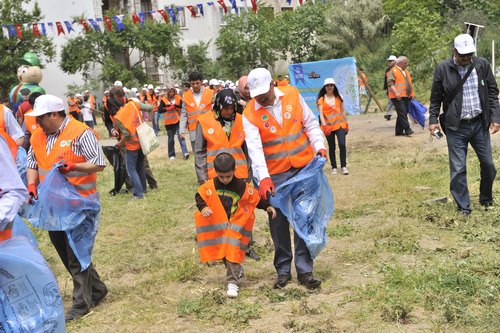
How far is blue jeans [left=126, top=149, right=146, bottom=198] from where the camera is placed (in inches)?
420

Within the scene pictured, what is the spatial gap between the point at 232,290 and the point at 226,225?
56 centimetres

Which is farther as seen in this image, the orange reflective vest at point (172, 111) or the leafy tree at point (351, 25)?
the leafy tree at point (351, 25)

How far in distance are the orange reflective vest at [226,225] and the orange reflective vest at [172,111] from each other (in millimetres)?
10054

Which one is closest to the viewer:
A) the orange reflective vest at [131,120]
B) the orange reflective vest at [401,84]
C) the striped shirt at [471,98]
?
the striped shirt at [471,98]

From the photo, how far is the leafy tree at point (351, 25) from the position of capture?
118ft

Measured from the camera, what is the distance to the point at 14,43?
3180cm

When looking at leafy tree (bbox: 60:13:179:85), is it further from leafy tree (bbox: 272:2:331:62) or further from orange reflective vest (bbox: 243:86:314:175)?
orange reflective vest (bbox: 243:86:314:175)

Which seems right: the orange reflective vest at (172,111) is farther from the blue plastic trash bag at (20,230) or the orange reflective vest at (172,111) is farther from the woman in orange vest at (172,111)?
the blue plastic trash bag at (20,230)

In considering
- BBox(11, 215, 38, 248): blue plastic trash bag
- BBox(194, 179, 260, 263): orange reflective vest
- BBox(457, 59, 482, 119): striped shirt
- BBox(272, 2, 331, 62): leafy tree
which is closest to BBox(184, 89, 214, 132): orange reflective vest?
BBox(457, 59, 482, 119): striped shirt

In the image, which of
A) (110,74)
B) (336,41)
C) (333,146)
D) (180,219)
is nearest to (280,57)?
(336,41)

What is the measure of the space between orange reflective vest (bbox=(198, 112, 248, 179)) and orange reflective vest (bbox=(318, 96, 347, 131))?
475 cm

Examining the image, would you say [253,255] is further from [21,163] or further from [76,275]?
[21,163]

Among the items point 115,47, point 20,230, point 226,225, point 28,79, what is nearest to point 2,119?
point 28,79

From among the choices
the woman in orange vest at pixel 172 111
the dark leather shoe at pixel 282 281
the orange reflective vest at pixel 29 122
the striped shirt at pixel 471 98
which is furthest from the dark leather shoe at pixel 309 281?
the woman in orange vest at pixel 172 111
